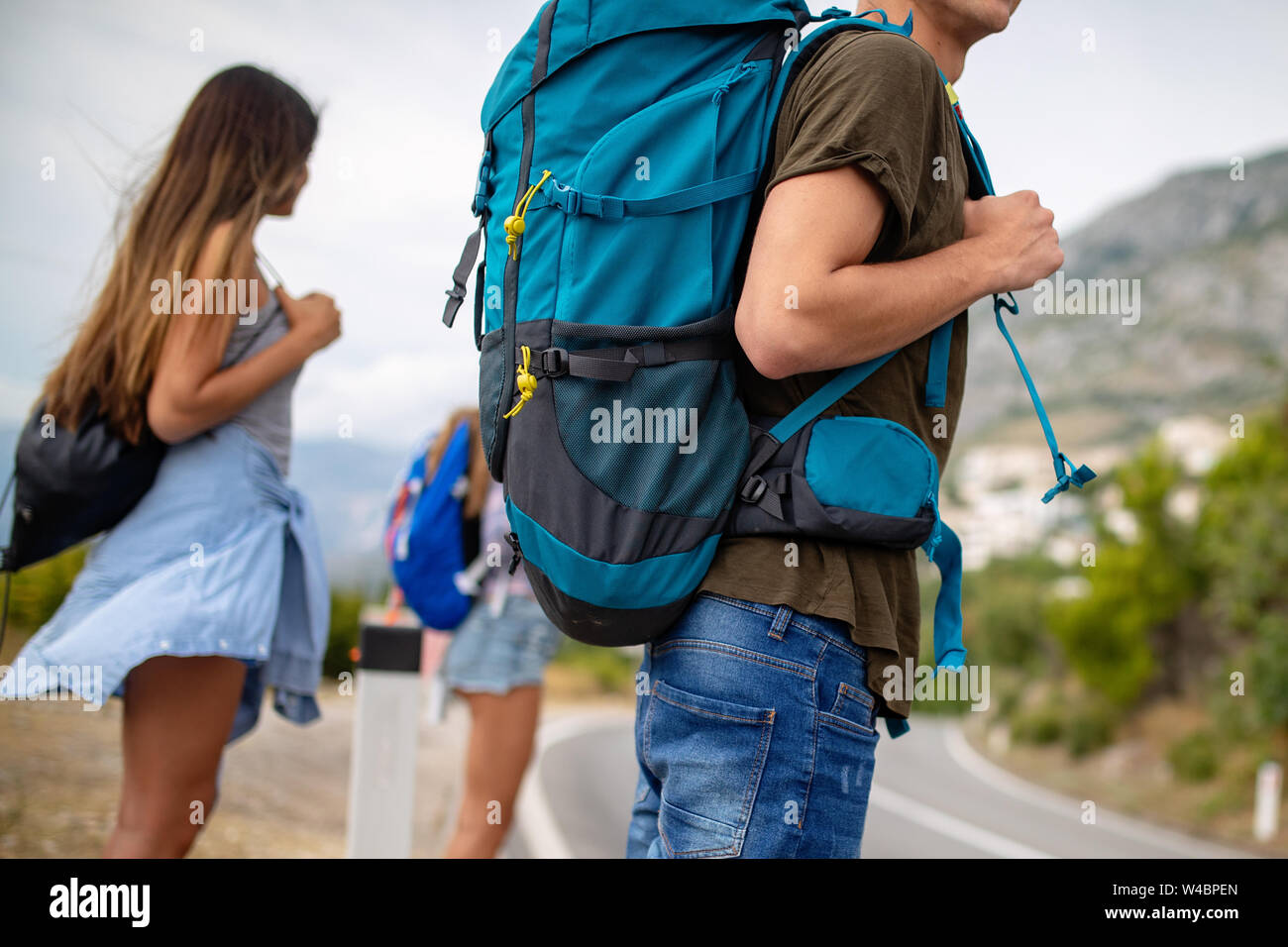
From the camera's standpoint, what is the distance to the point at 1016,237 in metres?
1.65

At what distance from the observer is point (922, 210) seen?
1.60 metres

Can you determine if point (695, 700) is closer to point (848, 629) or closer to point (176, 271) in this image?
point (848, 629)

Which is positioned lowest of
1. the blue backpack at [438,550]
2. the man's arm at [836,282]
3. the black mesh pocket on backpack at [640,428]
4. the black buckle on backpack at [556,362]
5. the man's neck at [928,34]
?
the blue backpack at [438,550]

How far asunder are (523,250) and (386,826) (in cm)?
288

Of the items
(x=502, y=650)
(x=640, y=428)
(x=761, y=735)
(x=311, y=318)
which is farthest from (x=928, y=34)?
(x=502, y=650)

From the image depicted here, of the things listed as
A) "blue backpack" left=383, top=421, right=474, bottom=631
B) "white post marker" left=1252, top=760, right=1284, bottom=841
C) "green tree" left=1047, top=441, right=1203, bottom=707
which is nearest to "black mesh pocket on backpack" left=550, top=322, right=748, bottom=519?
"blue backpack" left=383, top=421, right=474, bottom=631

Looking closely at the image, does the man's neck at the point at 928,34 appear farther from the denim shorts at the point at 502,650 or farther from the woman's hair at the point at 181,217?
the denim shorts at the point at 502,650

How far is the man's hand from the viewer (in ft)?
5.34

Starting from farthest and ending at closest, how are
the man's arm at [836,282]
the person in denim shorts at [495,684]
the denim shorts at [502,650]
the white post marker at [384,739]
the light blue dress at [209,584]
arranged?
the denim shorts at [502,650]
the person in denim shorts at [495,684]
the white post marker at [384,739]
the light blue dress at [209,584]
the man's arm at [836,282]

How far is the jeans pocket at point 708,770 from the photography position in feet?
4.97

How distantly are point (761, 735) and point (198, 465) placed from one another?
5.89 feet

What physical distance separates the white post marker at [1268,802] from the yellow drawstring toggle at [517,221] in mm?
16145

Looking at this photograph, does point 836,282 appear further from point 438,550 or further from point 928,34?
point 438,550

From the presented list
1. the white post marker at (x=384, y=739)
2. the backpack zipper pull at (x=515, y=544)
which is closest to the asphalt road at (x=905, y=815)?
the white post marker at (x=384, y=739)
